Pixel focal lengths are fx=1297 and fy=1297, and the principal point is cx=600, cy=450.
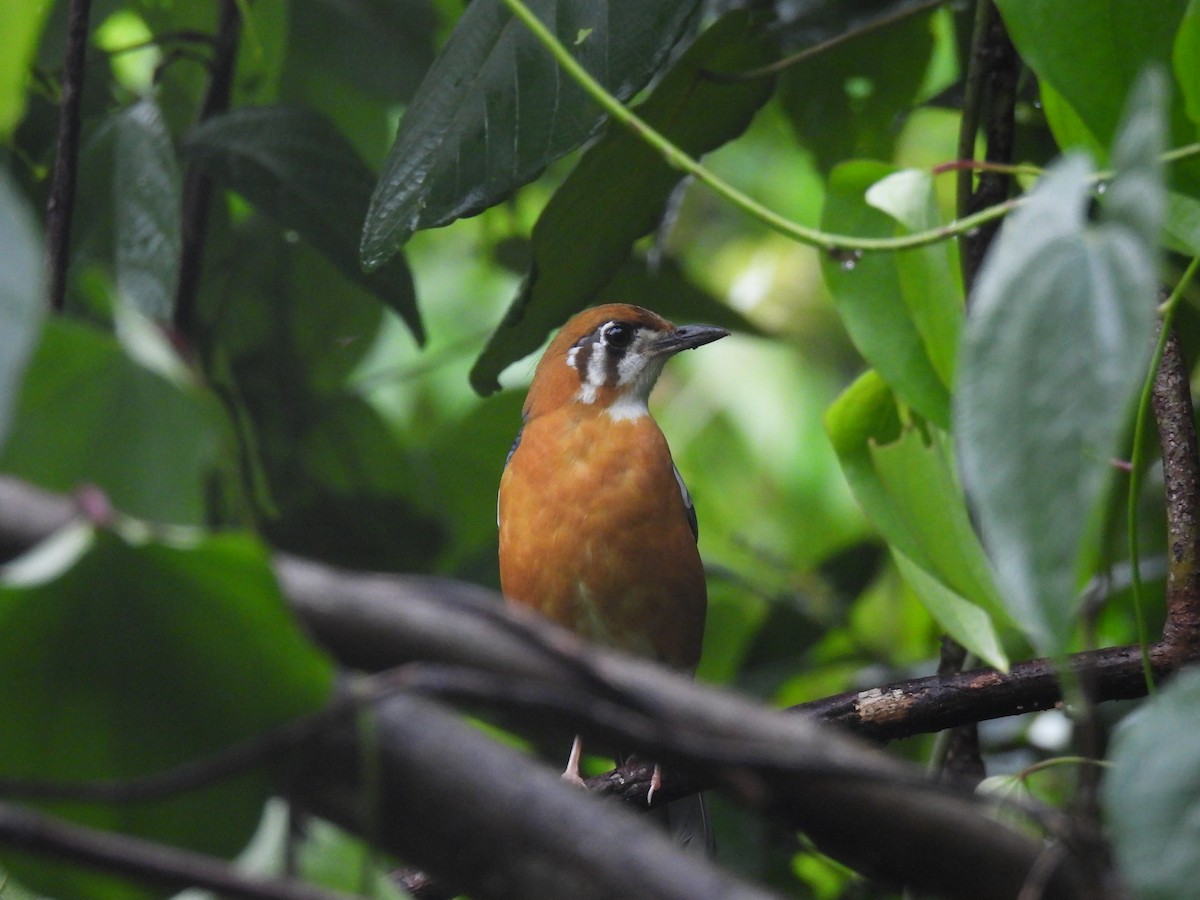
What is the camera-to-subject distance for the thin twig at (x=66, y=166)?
97.9 inches

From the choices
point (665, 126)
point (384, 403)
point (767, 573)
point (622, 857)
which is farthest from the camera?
point (384, 403)

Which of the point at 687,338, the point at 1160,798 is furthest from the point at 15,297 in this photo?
the point at 687,338

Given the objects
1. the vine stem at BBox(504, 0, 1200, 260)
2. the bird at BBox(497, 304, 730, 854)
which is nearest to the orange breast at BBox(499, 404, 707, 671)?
the bird at BBox(497, 304, 730, 854)

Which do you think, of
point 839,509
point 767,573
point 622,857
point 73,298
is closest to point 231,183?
point 73,298

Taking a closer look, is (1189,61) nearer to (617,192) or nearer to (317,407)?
(617,192)

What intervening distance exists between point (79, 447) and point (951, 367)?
156 centimetres

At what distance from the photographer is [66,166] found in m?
2.62

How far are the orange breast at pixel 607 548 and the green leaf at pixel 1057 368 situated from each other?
2617mm

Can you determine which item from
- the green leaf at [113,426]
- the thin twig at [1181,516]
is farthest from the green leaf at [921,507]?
the green leaf at [113,426]

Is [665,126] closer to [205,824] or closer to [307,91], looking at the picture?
[307,91]

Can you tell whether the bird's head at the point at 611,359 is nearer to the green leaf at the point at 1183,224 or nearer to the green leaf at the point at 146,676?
the green leaf at the point at 1183,224

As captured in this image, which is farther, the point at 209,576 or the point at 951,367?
the point at 951,367

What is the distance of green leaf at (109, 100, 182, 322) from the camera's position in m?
2.67

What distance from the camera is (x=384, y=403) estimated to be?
19.6 feet
